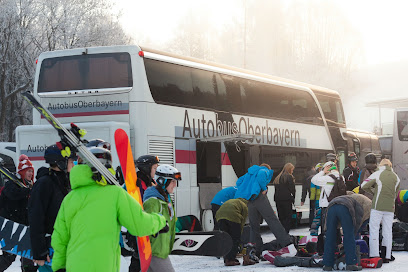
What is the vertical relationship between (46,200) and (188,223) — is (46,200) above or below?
above

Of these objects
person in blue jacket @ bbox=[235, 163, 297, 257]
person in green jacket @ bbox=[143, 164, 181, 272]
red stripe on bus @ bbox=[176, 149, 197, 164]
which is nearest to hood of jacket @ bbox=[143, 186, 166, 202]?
person in green jacket @ bbox=[143, 164, 181, 272]

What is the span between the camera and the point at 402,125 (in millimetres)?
25391

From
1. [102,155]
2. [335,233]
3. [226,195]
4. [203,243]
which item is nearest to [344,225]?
[335,233]

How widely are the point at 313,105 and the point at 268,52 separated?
127ft

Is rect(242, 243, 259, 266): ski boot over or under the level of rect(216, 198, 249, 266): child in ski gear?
under

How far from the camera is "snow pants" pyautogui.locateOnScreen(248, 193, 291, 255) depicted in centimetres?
1114

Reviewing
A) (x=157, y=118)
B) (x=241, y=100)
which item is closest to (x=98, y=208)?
(x=157, y=118)

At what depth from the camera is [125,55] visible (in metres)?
13.7

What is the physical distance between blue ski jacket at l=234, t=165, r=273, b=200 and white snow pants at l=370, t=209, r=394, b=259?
1.75 m

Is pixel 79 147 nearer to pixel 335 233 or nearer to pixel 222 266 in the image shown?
pixel 335 233

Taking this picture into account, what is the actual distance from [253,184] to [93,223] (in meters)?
7.04

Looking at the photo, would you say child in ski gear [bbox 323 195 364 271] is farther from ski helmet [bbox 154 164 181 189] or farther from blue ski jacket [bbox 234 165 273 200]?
ski helmet [bbox 154 164 181 189]

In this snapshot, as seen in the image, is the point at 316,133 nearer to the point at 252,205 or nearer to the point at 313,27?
the point at 252,205

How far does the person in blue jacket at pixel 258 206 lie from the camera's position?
11.1 metres
